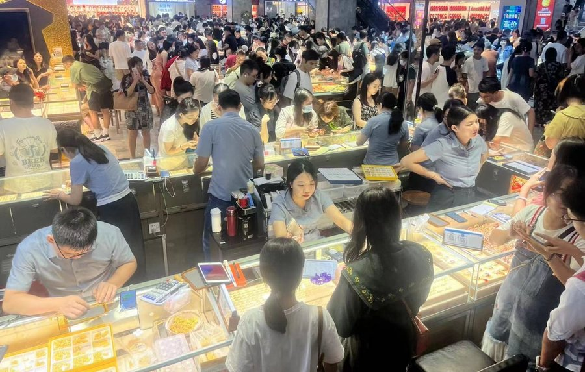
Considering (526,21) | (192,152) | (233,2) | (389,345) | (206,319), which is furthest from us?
(233,2)

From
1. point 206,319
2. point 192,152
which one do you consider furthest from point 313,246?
point 192,152

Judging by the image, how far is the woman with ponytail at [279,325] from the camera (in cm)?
201

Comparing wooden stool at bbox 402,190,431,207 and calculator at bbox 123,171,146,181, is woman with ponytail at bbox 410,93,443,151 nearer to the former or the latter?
wooden stool at bbox 402,190,431,207

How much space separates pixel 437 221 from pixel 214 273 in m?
1.78

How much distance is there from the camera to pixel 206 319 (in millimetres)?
2744

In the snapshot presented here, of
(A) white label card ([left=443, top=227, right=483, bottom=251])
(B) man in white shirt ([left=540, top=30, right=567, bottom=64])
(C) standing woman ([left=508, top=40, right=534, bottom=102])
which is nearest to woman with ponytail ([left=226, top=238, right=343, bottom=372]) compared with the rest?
(A) white label card ([left=443, top=227, right=483, bottom=251])

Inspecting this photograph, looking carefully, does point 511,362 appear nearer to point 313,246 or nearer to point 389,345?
point 389,345

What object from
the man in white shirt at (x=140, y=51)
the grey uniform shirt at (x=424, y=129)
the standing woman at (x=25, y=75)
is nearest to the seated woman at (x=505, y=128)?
the grey uniform shirt at (x=424, y=129)

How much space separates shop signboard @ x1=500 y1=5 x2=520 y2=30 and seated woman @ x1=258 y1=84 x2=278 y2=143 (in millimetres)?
15706

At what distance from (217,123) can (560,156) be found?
2.70m

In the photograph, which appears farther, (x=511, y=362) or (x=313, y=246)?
(x=313, y=246)

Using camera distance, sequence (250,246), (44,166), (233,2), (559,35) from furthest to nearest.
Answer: (233,2), (559,35), (44,166), (250,246)

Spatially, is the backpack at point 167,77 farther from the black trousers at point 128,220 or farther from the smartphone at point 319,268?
the smartphone at point 319,268

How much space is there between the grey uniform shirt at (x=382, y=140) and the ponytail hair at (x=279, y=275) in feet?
11.2
